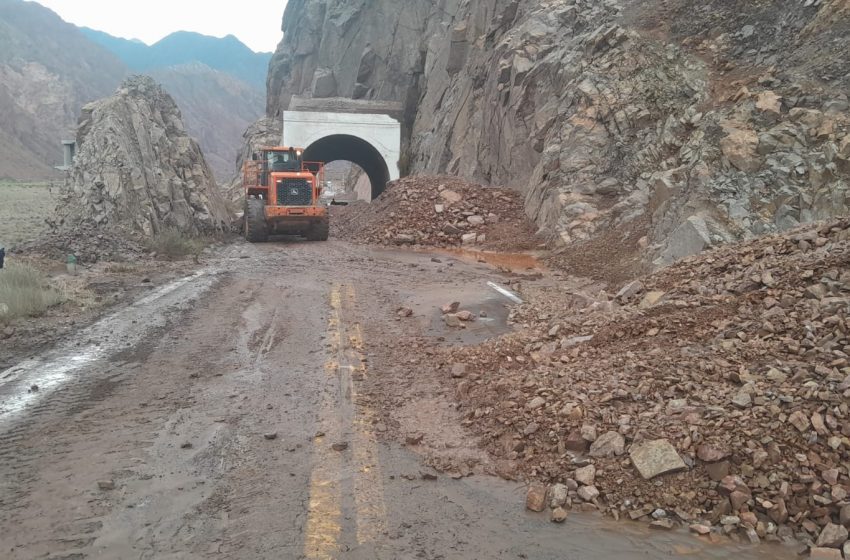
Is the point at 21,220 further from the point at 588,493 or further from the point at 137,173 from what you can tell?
the point at 588,493

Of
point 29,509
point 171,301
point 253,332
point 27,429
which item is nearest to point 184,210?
point 171,301

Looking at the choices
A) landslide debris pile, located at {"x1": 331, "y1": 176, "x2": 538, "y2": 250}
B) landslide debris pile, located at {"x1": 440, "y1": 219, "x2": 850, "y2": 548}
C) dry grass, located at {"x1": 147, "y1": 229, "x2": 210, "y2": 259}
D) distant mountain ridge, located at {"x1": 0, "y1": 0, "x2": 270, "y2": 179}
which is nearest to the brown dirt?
landslide debris pile, located at {"x1": 440, "y1": 219, "x2": 850, "y2": 548}

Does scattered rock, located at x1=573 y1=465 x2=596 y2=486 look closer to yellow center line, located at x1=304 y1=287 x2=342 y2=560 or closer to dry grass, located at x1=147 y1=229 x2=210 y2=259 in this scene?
yellow center line, located at x1=304 y1=287 x2=342 y2=560

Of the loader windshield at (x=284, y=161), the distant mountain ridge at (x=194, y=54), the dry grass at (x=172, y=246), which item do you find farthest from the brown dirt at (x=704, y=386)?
the distant mountain ridge at (x=194, y=54)

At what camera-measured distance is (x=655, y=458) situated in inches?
143

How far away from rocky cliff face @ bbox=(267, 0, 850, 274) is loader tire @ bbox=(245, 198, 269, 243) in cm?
820

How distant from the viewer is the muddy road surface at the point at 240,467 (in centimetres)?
314

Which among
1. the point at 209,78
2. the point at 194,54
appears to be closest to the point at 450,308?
the point at 209,78

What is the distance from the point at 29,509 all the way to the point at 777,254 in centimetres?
640

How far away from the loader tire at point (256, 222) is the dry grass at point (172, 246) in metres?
3.38

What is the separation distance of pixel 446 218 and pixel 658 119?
690cm

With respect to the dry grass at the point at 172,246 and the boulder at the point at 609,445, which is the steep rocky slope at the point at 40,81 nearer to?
the dry grass at the point at 172,246

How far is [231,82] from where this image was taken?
147 meters

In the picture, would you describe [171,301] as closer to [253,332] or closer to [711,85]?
[253,332]
